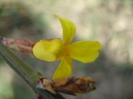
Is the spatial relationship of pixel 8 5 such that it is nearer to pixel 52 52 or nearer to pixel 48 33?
pixel 48 33

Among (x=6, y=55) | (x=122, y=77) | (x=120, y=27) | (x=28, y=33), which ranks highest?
(x=6, y=55)

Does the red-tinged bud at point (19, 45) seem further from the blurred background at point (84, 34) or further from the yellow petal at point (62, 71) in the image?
the blurred background at point (84, 34)

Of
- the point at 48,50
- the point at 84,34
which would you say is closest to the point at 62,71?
the point at 48,50

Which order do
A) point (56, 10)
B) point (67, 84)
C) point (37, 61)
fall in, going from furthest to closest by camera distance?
point (56, 10), point (37, 61), point (67, 84)

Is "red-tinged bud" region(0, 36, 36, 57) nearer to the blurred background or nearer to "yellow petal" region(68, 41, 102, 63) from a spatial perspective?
"yellow petal" region(68, 41, 102, 63)

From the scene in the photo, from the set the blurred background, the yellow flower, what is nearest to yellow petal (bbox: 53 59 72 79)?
the yellow flower

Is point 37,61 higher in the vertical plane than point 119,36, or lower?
lower

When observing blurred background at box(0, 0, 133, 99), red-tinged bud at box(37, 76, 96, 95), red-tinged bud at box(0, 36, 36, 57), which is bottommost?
blurred background at box(0, 0, 133, 99)

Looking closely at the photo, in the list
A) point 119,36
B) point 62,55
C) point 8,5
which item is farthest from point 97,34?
point 62,55

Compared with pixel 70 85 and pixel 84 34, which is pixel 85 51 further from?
pixel 84 34
